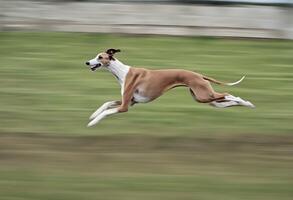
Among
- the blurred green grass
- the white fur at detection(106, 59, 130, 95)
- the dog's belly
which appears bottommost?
the dog's belly

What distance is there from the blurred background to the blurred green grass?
0.02 meters

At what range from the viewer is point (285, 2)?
11766 mm

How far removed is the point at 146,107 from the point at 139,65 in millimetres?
1798

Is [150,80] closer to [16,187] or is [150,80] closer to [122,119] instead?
[16,187]

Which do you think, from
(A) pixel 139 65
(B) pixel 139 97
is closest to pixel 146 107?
(A) pixel 139 65

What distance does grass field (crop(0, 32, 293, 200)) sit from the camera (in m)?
5.65

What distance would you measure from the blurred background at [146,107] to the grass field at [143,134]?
1 centimetres

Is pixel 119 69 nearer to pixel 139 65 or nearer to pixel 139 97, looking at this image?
pixel 139 97

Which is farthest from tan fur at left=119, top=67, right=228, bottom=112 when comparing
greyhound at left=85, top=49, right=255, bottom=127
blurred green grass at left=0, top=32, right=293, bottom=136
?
blurred green grass at left=0, top=32, right=293, bottom=136

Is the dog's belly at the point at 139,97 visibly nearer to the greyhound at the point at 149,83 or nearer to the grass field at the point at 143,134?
the greyhound at the point at 149,83

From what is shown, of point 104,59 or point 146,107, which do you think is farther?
point 146,107

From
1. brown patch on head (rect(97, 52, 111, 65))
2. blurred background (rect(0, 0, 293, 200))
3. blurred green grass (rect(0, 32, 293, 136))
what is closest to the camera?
brown patch on head (rect(97, 52, 111, 65))

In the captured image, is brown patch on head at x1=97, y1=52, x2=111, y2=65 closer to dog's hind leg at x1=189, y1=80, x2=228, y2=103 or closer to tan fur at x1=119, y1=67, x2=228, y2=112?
tan fur at x1=119, y1=67, x2=228, y2=112

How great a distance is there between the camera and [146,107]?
7941 millimetres
